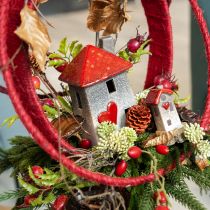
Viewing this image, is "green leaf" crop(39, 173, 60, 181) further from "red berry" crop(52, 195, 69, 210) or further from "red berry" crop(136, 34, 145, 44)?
"red berry" crop(136, 34, 145, 44)

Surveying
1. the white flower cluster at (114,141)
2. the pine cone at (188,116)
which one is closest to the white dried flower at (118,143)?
the white flower cluster at (114,141)

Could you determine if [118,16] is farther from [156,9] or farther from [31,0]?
[31,0]

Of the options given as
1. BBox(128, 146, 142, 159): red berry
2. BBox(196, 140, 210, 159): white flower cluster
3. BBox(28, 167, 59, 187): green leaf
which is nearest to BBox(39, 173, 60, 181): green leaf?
BBox(28, 167, 59, 187): green leaf

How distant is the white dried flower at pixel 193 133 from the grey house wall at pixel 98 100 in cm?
10

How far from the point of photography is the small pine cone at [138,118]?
0.58 m

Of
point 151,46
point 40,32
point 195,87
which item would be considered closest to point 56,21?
point 195,87

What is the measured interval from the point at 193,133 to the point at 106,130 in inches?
5.1

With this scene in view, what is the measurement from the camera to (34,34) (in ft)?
1.39

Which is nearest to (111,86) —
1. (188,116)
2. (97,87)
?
(97,87)

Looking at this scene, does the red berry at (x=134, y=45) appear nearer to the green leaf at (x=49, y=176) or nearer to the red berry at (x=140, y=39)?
the red berry at (x=140, y=39)

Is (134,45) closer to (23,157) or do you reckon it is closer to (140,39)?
(140,39)

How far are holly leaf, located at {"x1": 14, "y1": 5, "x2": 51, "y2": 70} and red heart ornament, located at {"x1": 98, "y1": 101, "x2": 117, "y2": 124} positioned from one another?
175mm

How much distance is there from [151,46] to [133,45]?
0.06 metres

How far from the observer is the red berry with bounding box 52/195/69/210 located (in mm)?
525
